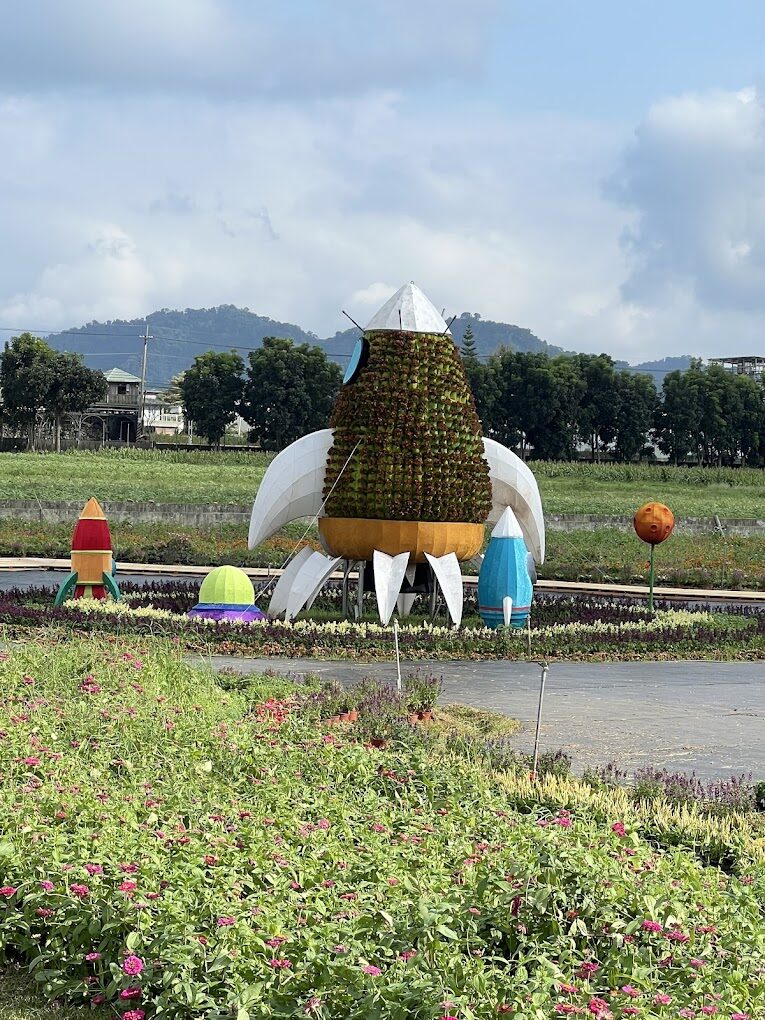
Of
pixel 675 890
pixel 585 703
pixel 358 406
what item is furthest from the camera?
pixel 358 406

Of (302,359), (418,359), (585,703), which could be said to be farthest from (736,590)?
(302,359)

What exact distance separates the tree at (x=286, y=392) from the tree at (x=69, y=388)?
26.9 ft

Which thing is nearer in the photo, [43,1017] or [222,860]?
[43,1017]

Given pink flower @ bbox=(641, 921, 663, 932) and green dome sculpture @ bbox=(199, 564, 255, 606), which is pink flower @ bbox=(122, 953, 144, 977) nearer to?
pink flower @ bbox=(641, 921, 663, 932)

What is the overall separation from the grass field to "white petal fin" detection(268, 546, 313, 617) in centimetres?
1931

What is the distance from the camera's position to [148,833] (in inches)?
304

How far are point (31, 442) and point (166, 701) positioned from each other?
216 feet

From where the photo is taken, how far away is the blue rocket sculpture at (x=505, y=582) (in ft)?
66.5

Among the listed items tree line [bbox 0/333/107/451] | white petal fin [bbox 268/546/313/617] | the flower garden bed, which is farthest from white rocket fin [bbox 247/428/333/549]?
tree line [bbox 0/333/107/451]

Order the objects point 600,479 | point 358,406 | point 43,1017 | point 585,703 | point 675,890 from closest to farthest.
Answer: point 43,1017 < point 675,890 < point 585,703 < point 358,406 < point 600,479

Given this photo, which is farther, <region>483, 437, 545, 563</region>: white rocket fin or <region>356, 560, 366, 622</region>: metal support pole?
<region>483, 437, 545, 563</region>: white rocket fin

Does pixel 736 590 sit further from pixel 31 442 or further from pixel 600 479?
pixel 31 442

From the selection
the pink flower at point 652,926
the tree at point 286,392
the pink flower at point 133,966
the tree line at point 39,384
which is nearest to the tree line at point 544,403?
the tree at point 286,392

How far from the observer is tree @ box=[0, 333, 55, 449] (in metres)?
72.3
